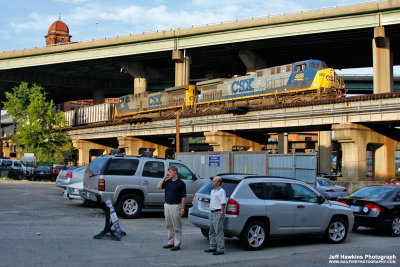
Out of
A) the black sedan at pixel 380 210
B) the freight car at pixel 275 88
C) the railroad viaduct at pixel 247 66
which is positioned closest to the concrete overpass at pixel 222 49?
the railroad viaduct at pixel 247 66

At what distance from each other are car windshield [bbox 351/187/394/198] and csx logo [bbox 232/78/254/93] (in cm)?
2692

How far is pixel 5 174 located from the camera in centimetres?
4178

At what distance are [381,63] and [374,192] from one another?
32127mm

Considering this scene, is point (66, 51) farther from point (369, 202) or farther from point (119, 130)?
point (369, 202)

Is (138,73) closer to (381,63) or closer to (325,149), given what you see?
(325,149)

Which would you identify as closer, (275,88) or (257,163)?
(257,163)

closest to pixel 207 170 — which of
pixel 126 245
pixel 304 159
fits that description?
pixel 304 159

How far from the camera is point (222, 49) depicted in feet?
180

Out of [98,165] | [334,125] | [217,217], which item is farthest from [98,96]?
[217,217]

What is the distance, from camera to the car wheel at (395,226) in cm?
1250

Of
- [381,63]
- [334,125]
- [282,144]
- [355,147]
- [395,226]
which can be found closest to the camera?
[395,226]

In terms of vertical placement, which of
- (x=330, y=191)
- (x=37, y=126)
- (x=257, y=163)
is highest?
(x=37, y=126)

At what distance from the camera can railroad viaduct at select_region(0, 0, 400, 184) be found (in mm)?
32938

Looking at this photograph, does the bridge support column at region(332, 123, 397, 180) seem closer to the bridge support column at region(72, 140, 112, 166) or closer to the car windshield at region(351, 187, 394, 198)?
the car windshield at region(351, 187, 394, 198)
